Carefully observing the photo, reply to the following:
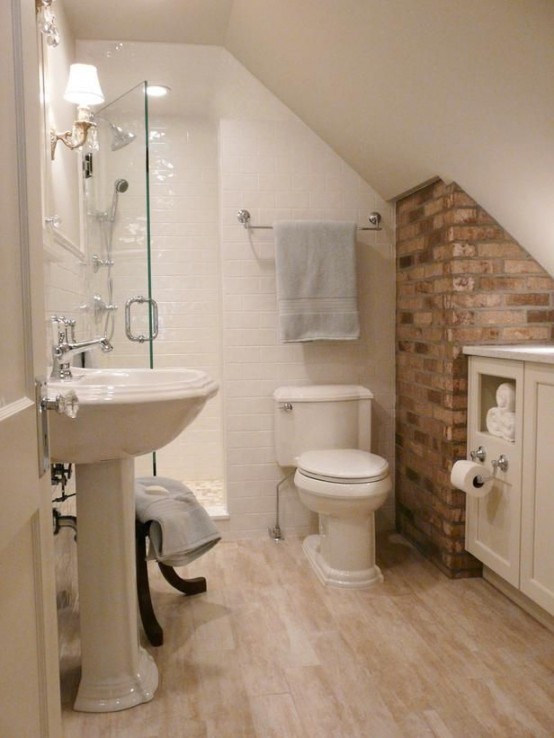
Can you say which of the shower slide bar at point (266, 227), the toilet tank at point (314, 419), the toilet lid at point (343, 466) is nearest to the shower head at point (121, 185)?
the shower slide bar at point (266, 227)

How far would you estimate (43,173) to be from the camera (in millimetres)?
2014

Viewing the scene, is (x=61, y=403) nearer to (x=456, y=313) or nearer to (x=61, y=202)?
(x=61, y=202)

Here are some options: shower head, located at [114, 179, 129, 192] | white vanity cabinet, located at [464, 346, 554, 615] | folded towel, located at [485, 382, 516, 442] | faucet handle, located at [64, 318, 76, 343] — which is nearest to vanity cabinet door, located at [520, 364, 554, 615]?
white vanity cabinet, located at [464, 346, 554, 615]

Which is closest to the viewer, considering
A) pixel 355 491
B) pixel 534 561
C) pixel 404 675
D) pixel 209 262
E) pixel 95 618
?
pixel 95 618

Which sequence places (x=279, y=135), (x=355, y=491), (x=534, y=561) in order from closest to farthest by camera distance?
(x=534, y=561), (x=355, y=491), (x=279, y=135)

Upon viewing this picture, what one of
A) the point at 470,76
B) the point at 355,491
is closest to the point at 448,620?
the point at 355,491

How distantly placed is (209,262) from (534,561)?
8.22ft

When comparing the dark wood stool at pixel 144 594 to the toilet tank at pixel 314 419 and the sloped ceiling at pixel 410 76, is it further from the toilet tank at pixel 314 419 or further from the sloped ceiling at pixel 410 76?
the sloped ceiling at pixel 410 76

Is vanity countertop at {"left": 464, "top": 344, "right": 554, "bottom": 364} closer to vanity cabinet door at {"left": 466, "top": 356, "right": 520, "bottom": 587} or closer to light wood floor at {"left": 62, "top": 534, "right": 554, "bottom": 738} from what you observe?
vanity cabinet door at {"left": 466, "top": 356, "right": 520, "bottom": 587}

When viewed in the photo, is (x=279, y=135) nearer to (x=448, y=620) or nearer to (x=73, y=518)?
(x=73, y=518)

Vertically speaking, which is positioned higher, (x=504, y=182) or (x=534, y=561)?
(x=504, y=182)

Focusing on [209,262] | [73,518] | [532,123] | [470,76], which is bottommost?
[73,518]

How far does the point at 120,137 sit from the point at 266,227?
89 cm

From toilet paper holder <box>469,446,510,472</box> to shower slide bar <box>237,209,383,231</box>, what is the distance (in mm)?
1222
